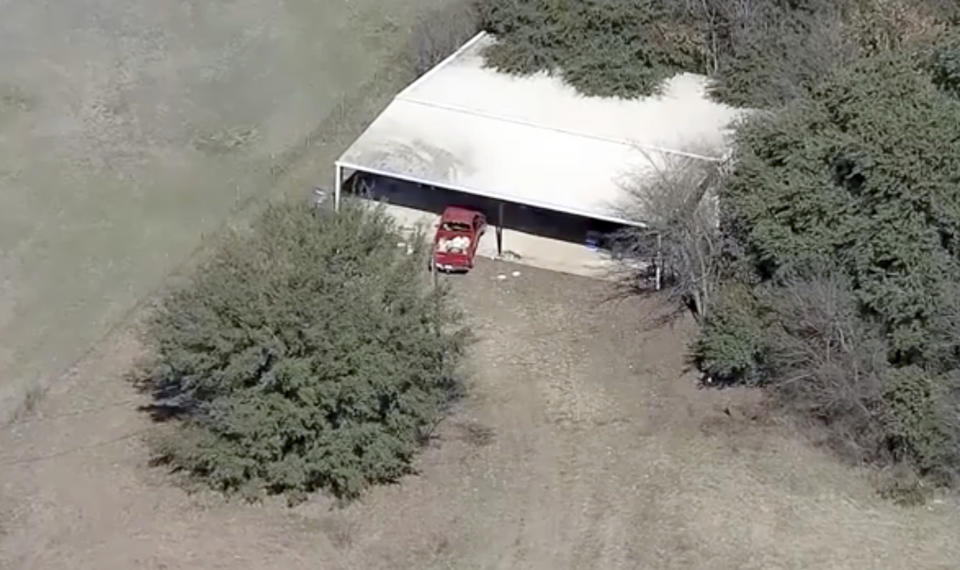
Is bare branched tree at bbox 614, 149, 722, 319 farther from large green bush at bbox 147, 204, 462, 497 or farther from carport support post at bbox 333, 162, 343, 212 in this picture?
carport support post at bbox 333, 162, 343, 212

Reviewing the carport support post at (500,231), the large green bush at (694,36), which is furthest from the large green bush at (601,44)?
the carport support post at (500,231)

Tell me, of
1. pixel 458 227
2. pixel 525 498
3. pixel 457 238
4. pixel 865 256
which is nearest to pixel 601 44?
pixel 458 227

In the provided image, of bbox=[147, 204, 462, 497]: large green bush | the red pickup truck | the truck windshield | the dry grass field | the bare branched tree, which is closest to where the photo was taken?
bbox=[147, 204, 462, 497]: large green bush

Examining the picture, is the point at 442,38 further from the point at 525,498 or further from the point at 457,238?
the point at 525,498

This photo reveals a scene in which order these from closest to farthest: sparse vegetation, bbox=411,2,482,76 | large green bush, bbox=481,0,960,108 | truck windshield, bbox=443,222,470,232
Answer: truck windshield, bbox=443,222,470,232
large green bush, bbox=481,0,960,108
sparse vegetation, bbox=411,2,482,76

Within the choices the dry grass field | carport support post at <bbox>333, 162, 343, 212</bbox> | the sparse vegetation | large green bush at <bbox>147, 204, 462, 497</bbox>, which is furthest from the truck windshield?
the sparse vegetation

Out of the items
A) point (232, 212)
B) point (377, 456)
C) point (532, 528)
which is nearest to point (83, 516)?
point (377, 456)

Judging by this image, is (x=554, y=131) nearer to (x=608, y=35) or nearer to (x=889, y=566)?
(x=608, y=35)

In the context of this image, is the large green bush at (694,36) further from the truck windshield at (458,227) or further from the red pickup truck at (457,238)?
the truck windshield at (458,227)
